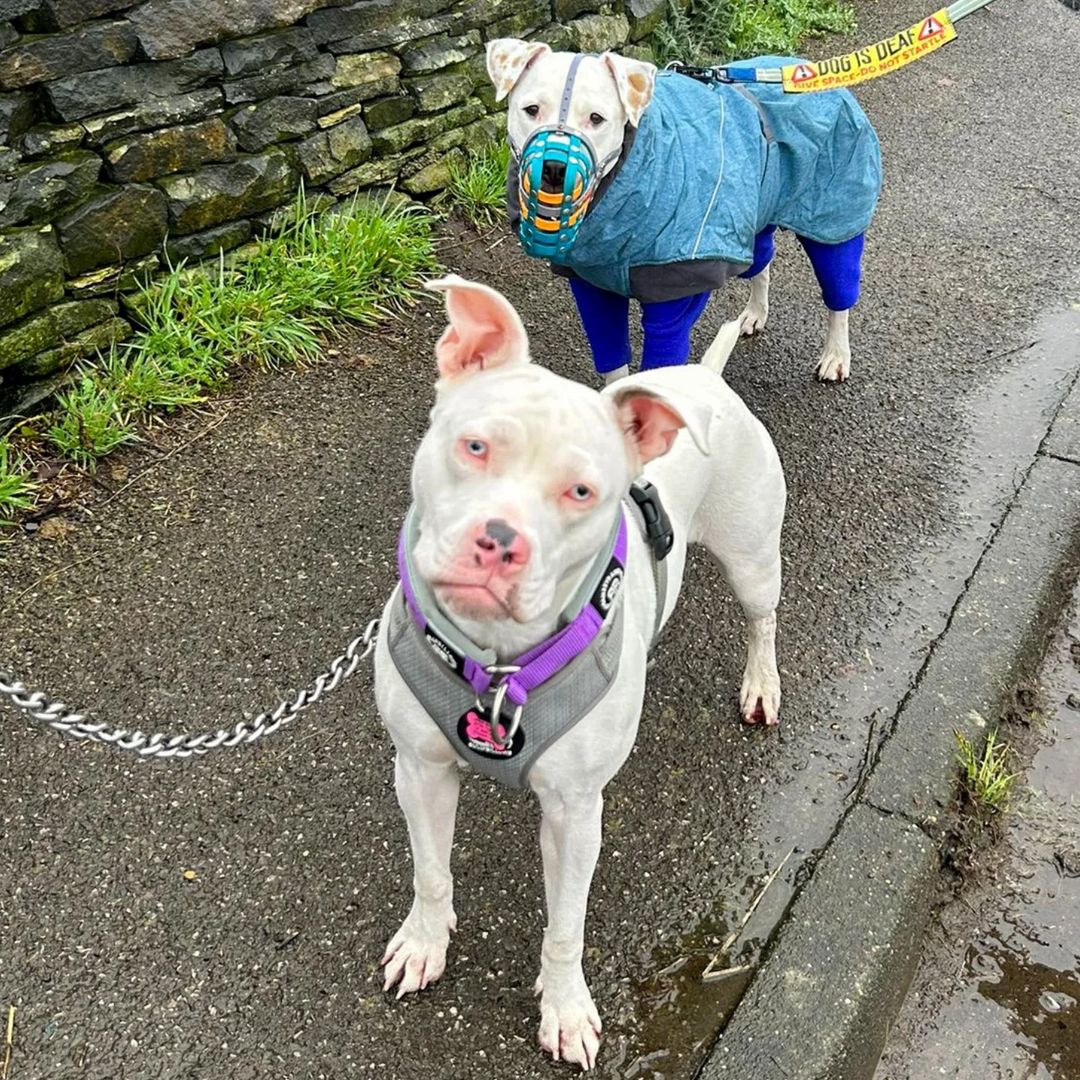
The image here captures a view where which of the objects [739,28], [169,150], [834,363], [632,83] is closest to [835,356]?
[834,363]

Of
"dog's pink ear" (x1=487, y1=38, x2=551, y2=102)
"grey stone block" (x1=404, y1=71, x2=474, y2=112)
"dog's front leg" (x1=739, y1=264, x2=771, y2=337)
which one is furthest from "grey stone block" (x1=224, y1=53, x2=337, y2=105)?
A: "dog's front leg" (x1=739, y1=264, x2=771, y2=337)

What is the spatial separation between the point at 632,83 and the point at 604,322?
954mm

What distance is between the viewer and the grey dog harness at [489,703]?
2074mm

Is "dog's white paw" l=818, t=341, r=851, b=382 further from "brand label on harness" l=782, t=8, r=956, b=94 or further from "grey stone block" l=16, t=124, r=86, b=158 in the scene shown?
"grey stone block" l=16, t=124, r=86, b=158

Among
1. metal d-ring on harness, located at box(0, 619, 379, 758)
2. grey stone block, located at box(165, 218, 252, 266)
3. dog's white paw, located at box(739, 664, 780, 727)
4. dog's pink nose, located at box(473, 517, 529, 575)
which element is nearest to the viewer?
dog's pink nose, located at box(473, 517, 529, 575)

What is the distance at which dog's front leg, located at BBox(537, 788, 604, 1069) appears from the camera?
225 centimetres

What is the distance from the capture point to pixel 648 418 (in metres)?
2.06

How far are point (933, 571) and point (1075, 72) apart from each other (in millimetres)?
6915

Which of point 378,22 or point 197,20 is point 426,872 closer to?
point 197,20

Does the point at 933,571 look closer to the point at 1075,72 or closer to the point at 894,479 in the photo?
the point at 894,479

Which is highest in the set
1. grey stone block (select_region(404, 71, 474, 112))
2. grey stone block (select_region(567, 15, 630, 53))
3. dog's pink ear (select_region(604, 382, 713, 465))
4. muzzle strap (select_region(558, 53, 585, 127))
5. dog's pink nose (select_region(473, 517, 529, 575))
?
dog's pink nose (select_region(473, 517, 529, 575))

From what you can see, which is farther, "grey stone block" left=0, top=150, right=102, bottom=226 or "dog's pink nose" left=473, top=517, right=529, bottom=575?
"grey stone block" left=0, top=150, right=102, bottom=226

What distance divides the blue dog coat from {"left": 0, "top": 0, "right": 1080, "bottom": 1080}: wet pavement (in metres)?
1.03

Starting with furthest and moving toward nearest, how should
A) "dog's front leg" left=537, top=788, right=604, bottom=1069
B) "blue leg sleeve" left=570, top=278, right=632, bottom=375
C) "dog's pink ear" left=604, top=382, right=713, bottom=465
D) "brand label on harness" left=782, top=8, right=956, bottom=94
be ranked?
"blue leg sleeve" left=570, top=278, right=632, bottom=375, "brand label on harness" left=782, top=8, right=956, bottom=94, "dog's front leg" left=537, top=788, right=604, bottom=1069, "dog's pink ear" left=604, top=382, right=713, bottom=465
